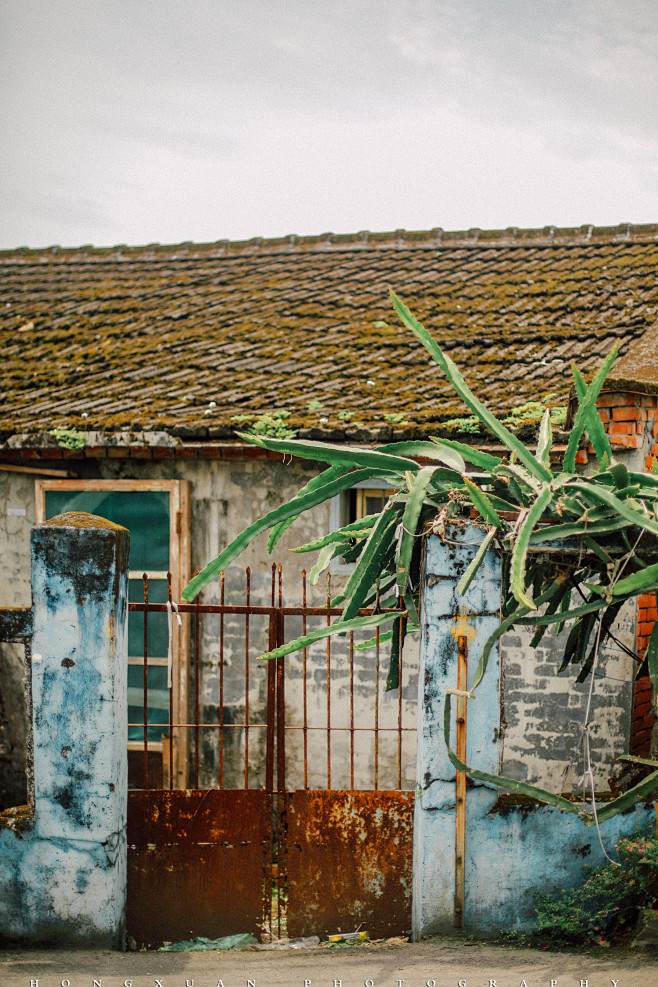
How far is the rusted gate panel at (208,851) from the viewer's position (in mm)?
4062

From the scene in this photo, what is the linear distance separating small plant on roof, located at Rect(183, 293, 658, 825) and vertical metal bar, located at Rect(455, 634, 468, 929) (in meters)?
0.39

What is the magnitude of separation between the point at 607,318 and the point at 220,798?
494cm

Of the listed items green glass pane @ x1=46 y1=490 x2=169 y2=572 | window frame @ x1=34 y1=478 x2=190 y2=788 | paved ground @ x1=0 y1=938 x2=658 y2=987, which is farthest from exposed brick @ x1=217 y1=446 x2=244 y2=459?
paved ground @ x1=0 y1=938 x2=658 y2=987

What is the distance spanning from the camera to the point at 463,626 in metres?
3.69

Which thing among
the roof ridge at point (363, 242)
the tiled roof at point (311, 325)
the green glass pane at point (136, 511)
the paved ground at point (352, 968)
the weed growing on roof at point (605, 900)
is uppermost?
the roof ridge at point (363, 242)

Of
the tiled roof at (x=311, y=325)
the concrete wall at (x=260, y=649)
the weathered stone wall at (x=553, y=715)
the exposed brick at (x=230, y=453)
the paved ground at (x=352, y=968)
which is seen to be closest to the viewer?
the paved ground at (x=352, y=968)

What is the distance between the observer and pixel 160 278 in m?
9.05

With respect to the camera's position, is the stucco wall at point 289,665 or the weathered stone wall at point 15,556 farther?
the weathered stone wall at point 15,556

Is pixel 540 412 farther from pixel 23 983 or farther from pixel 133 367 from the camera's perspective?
pixel 23 983

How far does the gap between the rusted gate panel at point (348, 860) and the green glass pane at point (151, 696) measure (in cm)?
230

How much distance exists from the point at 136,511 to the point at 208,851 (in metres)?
2.82

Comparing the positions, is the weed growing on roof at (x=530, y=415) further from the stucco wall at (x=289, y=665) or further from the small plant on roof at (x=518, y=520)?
the small plant on roof at (x=518, y=520)

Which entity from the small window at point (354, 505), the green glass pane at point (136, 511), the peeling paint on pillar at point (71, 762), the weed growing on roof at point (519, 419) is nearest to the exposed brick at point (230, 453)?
the green glass pane at point (136, 511)

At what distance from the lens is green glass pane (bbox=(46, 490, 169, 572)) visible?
20.2ft
